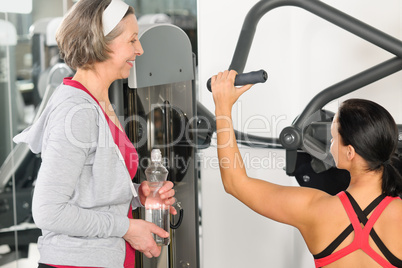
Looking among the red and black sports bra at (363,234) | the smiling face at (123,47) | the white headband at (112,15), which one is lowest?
the red and black sports bra at (363,234)

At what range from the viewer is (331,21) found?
201cm

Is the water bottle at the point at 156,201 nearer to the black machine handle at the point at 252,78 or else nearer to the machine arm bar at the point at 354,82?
the black machine handle at the point at 252,78

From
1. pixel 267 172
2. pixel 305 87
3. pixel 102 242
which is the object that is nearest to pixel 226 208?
pixel 267 172

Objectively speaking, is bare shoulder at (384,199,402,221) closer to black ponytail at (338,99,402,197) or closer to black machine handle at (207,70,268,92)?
black ponytail at (338,99,402,197)

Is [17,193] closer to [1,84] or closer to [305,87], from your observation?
[1,84]

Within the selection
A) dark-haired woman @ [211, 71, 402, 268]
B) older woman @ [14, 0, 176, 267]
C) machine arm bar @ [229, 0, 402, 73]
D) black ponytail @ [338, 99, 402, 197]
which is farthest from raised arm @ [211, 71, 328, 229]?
machine arm bar @ [229, 0, 402, 73]

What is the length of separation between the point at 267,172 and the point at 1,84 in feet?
5.37

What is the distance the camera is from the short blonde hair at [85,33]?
1324 millimetres

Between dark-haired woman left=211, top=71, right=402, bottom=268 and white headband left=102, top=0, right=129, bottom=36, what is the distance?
0.35 meters

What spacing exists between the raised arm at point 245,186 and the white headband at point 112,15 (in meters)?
0.35

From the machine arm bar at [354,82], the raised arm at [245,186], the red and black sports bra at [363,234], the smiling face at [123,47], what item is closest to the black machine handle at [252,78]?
the raised arm at [245,186]

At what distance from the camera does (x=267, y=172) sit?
3.09m

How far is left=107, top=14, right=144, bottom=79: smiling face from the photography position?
4.57ft

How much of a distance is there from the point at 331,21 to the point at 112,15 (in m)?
1.02
